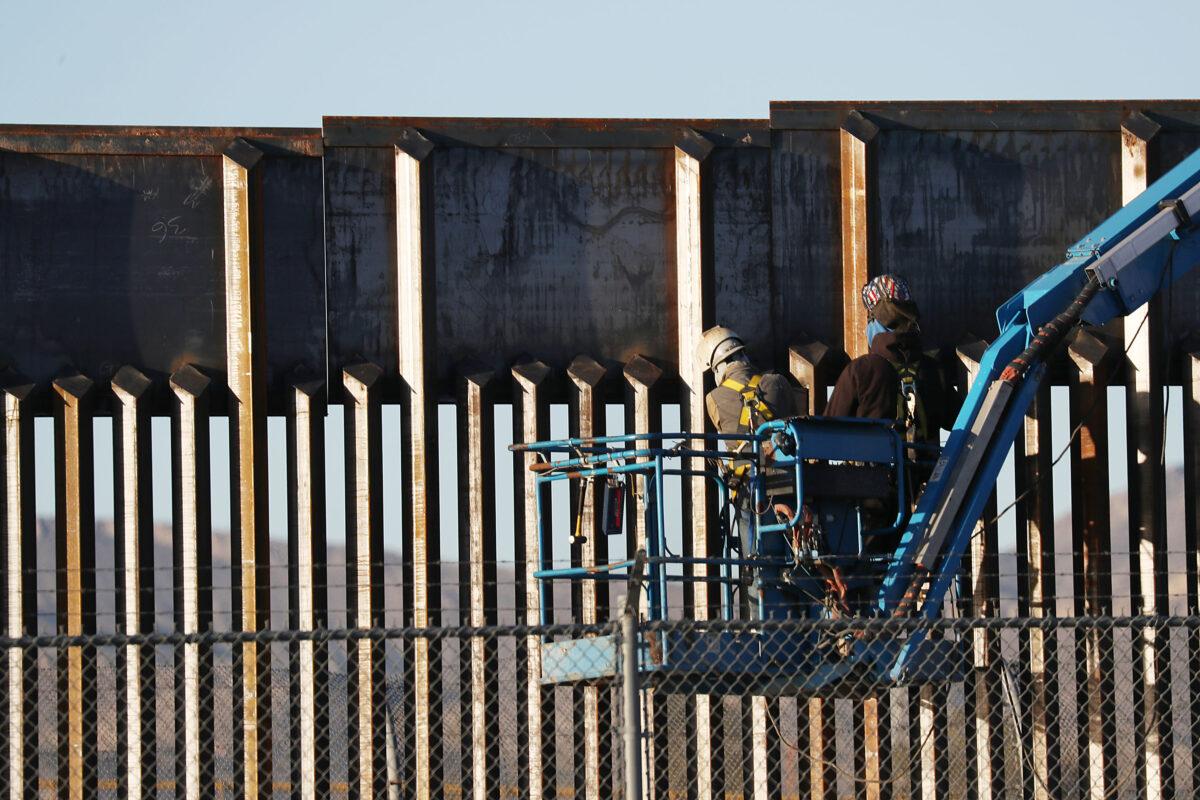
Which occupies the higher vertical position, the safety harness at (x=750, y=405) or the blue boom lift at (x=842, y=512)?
the safety harness at (x=750, y=405)

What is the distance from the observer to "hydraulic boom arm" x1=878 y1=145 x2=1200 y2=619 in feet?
38.7

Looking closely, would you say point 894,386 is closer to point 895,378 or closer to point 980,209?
point 895,378

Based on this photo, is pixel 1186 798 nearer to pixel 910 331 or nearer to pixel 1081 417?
pixel 1081 417

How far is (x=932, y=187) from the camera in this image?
15.1 m

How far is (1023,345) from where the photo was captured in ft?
41.6

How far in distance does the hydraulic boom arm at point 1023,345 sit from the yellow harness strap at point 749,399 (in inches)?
44.9

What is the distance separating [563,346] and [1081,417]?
4.07m

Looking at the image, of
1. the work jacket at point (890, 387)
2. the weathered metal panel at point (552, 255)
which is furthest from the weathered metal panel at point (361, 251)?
the work jacket at point (890, 387)

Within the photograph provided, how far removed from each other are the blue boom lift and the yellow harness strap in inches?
6.5

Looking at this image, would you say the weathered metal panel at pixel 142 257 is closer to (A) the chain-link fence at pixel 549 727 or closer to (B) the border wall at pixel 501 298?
(B) the border wall at pixel 501 298

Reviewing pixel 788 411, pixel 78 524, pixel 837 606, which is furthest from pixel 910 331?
pixel 78 524

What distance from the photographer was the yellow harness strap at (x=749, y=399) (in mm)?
12102

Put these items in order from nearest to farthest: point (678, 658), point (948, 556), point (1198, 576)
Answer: point (678, 658)
point (948, 556)
point (1198, 576)

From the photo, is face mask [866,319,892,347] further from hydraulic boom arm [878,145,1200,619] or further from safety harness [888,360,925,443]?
hydraulic boom arm [878,145,1200,619]
